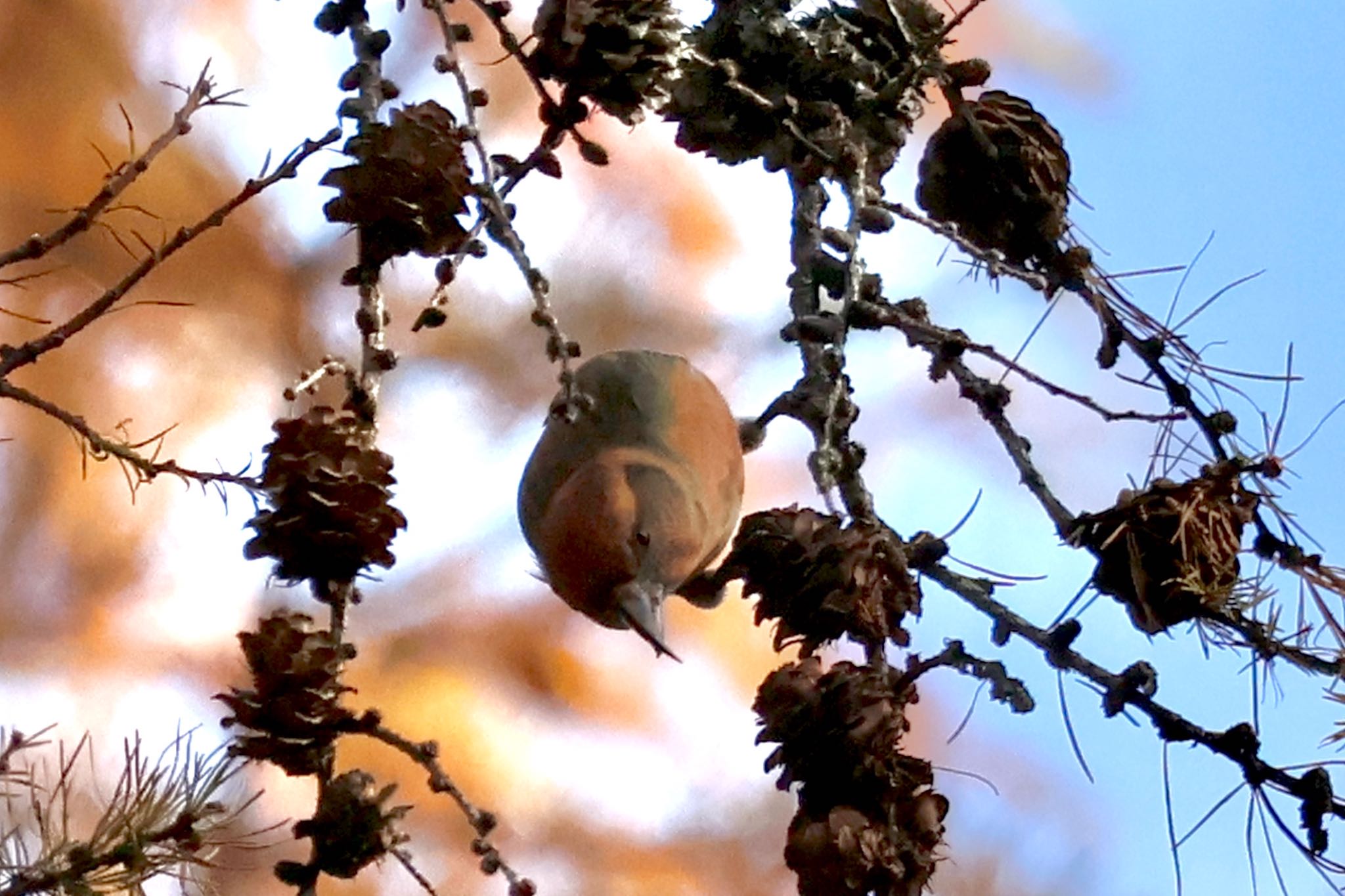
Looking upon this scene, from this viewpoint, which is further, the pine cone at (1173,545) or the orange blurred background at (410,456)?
the orange blurred background at (410,456)

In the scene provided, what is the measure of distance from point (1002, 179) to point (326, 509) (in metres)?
0.29

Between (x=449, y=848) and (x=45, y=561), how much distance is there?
35 cm

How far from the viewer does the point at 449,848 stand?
0.94 meters

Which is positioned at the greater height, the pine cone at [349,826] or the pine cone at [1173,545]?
the pine cone at [1173,545]

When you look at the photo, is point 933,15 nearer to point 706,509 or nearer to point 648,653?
point 706,509

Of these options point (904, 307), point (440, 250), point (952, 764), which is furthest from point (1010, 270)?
point (952, 764)

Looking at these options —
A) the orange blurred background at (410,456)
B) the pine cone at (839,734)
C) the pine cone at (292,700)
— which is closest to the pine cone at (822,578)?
the pine cone at (839,734)

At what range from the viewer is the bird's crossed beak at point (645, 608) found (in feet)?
1.46

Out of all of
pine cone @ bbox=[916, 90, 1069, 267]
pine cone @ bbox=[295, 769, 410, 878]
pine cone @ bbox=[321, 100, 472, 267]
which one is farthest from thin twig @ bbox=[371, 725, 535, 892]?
pine cone @ bbox=[916, 90, 1069, 267]

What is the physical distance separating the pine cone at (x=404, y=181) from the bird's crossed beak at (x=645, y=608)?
0.46ft

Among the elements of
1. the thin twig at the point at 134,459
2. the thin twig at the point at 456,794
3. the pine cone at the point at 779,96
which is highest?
the pine cone at the point at 779,96

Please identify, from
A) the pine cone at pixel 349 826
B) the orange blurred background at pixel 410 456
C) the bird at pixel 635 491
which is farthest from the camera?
the orange blurred background at pixel 410 456

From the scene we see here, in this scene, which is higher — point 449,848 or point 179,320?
point 179,320

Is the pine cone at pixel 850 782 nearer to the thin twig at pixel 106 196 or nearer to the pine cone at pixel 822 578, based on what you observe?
the pine cone at pixel 822 578
